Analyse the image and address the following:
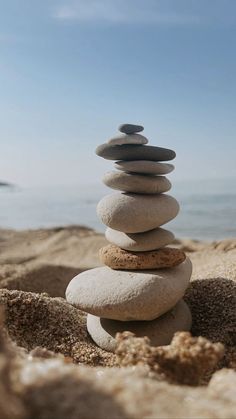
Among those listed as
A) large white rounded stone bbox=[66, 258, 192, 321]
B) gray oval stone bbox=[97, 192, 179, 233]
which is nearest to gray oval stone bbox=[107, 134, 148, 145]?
gray oval stone bbox=[97, 192, 179, 233]

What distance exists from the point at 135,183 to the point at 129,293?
3.24ft

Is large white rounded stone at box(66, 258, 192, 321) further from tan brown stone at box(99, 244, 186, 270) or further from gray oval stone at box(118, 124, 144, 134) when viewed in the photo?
gray oval stone at box(118, 124, 144, 134)

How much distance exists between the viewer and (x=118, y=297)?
357 cm

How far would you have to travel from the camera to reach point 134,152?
154 inches

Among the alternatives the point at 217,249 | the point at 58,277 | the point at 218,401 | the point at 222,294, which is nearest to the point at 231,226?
the point at 217,249

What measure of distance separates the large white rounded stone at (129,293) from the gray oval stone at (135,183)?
0.74 meters

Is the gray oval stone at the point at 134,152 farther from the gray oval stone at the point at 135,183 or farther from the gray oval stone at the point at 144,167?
the gray oval stone at the point at 135,183

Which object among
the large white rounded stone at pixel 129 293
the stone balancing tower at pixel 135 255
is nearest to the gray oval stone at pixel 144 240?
the stone balancing tower at pixel 135 255

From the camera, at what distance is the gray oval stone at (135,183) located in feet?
12.8

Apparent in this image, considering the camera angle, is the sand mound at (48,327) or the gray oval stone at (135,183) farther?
the gray oval stone at (135,183)

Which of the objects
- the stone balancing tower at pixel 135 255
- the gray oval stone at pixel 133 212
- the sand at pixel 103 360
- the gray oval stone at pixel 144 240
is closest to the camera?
the sand at pixel 103 360

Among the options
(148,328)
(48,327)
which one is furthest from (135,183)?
(48,327)

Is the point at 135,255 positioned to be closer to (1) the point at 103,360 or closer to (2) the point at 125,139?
(1) the point at 103,360

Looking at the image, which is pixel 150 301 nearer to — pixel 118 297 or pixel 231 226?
pixel 118 297
